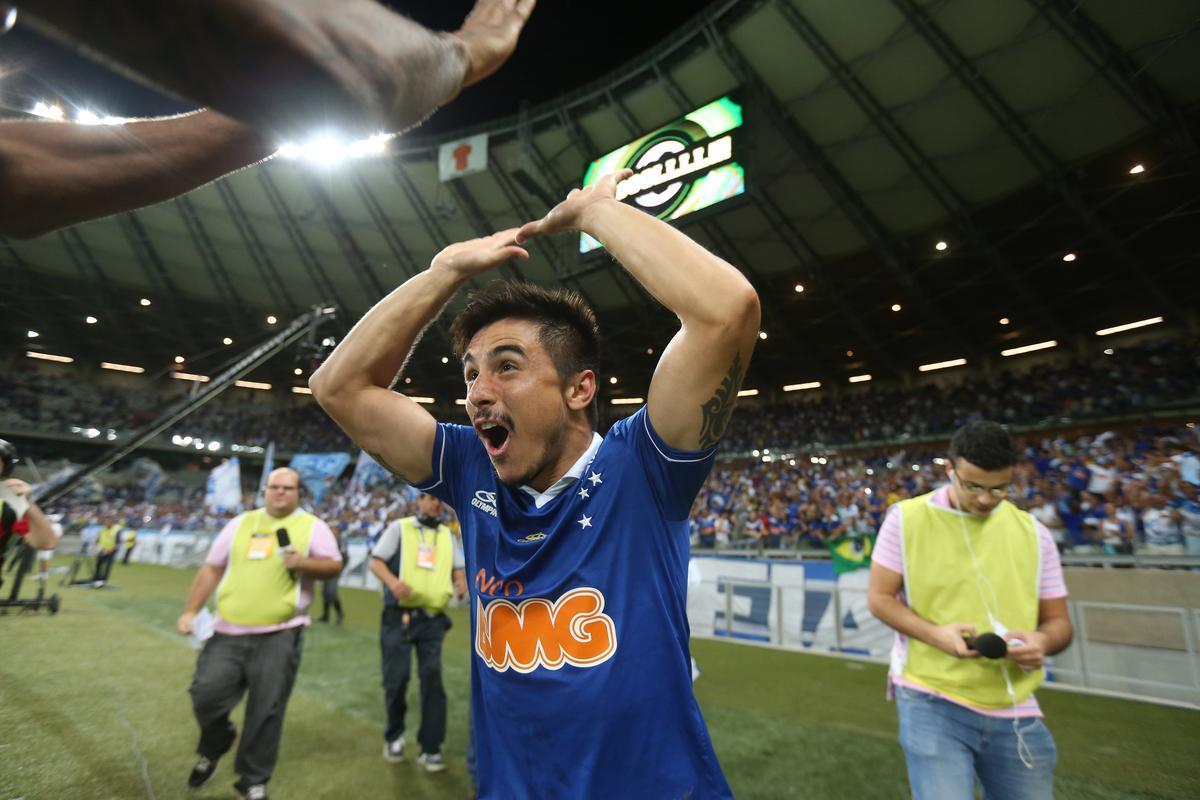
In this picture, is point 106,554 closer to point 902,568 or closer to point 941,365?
point 902,568

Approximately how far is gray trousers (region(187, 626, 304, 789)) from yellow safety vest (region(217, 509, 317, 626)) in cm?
17

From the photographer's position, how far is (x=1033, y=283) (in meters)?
22.8

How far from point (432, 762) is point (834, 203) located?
2176cm

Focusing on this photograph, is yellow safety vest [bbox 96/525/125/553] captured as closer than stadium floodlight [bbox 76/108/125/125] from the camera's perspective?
No

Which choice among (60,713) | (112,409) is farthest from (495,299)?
(112,409)

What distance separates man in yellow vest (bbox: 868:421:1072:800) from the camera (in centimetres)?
270

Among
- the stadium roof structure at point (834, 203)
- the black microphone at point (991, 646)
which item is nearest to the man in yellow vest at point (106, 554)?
the stadium roof structure at point (834, 203)

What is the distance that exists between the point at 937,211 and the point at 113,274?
36674mm

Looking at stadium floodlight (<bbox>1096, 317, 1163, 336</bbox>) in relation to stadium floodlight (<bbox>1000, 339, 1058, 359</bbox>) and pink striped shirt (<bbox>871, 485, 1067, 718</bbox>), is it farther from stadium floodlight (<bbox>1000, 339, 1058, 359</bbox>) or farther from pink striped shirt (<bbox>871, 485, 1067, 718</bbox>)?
pink striped shirt (<bbox>871, 485, 1067, 718</bbox>)

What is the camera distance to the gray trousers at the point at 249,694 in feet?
14.4

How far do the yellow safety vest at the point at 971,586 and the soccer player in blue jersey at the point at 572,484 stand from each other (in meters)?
1.87

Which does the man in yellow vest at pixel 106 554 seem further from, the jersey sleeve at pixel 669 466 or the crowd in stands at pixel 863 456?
the jersey sleeve at pixel 669 466

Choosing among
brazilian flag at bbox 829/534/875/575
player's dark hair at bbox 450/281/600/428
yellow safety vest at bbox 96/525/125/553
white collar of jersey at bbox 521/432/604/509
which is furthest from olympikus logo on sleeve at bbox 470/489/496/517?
yellow safety vest at bbox 96/525/125/553

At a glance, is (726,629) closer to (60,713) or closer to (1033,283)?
(60,713)
